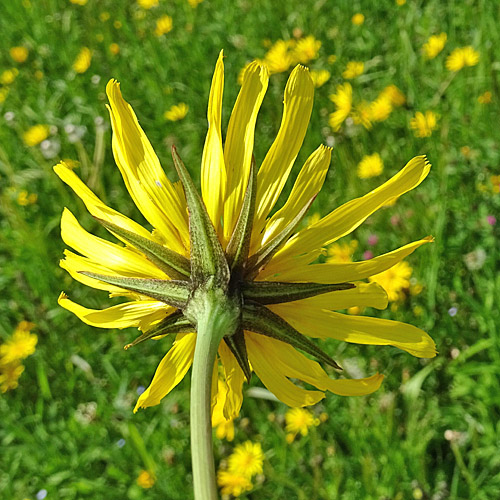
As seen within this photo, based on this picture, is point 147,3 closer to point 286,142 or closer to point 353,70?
point 353,70

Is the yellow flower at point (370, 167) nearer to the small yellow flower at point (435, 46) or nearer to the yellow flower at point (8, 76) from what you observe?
the small yellow flower at point (435, 46)

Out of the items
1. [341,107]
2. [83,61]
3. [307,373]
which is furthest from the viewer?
[83,61]

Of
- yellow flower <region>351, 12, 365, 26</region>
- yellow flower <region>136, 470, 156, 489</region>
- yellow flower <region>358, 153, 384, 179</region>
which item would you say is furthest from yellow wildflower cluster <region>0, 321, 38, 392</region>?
yellow flower <region>351, 12, 365, 26</region>

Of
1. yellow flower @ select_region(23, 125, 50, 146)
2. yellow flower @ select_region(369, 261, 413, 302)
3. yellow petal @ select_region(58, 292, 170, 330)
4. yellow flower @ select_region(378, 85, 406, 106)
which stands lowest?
yellow flower @ select_region(369, 261, 413, 302)

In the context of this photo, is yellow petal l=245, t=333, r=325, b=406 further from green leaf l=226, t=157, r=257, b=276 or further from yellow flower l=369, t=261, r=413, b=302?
yellow flower l=369, t=261, r=413, b=302

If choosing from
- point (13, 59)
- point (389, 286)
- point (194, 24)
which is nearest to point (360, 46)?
point (194, 24)

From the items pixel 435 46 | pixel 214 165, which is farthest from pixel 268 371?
pixel 435 46

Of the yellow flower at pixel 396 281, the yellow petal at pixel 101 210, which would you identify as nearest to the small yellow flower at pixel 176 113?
the yellow flower at pixel 396 281
